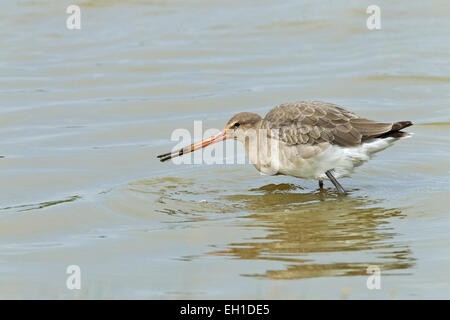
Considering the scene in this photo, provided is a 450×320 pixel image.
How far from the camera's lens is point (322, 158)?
9289 millimetres

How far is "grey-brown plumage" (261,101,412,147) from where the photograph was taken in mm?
9195

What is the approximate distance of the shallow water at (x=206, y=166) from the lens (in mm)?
6859

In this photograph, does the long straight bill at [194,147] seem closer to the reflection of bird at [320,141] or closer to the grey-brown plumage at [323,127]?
the reflection of bird at [320,141]

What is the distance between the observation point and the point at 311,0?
62.1ft

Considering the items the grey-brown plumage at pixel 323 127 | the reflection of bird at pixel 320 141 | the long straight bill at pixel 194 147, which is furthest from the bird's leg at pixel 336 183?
the long straight bill at pixel 194 147

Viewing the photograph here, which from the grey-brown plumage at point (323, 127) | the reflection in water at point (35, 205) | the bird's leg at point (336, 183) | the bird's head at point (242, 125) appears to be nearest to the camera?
the reflection in water at point (35, 205)

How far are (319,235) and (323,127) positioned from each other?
185 cm

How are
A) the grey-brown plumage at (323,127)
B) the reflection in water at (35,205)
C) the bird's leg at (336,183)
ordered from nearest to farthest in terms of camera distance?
the reflection in water at (35,205)
the grey-brown plumage at (323,127)
the bird's leg at (336,183)

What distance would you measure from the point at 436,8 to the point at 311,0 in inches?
111

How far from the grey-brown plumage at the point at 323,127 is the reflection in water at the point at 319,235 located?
0.66 meters

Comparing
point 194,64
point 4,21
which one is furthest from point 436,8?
point 4,21

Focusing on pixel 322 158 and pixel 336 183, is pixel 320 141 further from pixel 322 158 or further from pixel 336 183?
pixel 336 183

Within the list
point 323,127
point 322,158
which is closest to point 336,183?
point 322,158
